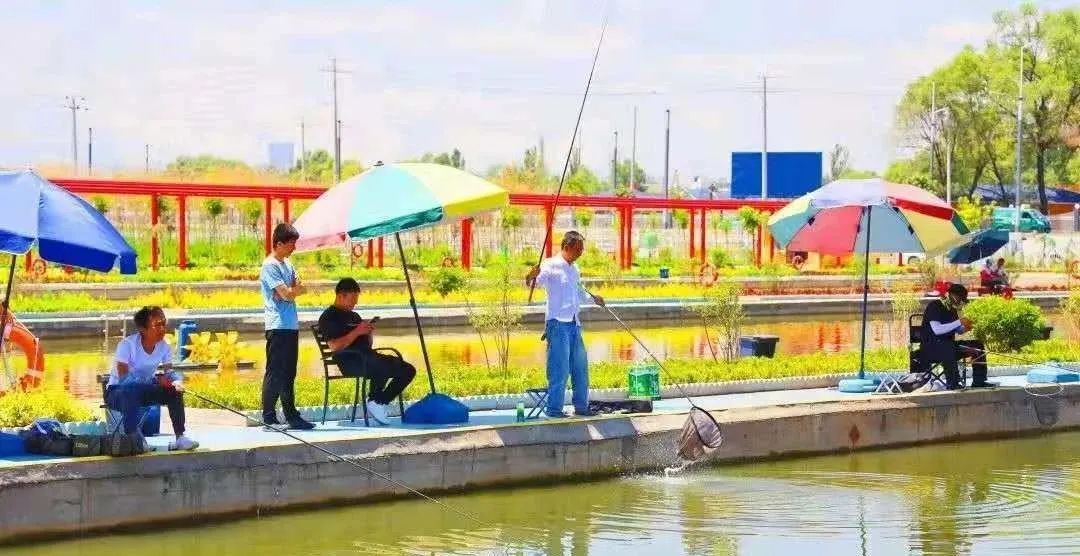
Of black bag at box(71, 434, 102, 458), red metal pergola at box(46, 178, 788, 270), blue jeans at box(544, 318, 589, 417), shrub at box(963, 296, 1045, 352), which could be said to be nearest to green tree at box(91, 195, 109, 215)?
red metal pergola at box(46, 178, 788, 270)

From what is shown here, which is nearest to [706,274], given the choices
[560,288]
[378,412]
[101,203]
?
[101,203]

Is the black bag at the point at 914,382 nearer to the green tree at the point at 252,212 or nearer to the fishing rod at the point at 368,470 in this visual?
the fishing rod at the point at 368,470

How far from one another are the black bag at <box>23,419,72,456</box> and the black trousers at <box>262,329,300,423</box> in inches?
64.1

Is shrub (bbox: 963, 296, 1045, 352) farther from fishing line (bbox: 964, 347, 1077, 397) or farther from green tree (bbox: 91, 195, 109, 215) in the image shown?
green tree (bbox: 91, 195, 109, 215)

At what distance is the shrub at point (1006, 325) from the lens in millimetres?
18078

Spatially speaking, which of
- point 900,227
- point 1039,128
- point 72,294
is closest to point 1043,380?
point 900,227

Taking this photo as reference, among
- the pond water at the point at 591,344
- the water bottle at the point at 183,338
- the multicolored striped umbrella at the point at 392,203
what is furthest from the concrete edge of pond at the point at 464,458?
the water bottle at the point at 183,338

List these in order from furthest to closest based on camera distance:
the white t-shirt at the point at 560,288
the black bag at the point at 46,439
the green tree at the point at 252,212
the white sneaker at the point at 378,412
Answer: the green tree at the point at 252,212, the white t-shirt at the point at 560,288, the white sneaker at the point at 378,412, the black bag at the point at 46,439

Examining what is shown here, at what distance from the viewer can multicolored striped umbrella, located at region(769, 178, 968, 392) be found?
14555 millimetres

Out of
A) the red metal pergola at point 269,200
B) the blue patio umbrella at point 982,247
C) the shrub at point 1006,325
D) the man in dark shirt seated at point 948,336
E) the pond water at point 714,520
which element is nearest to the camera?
the pond water at point 714,520

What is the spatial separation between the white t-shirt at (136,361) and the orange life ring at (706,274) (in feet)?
82.4

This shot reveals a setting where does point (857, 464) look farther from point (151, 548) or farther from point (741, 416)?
point (151, 548)

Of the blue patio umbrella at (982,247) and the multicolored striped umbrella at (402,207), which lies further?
the blue patio umbrella at (982,247)

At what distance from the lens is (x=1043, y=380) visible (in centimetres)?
1525
